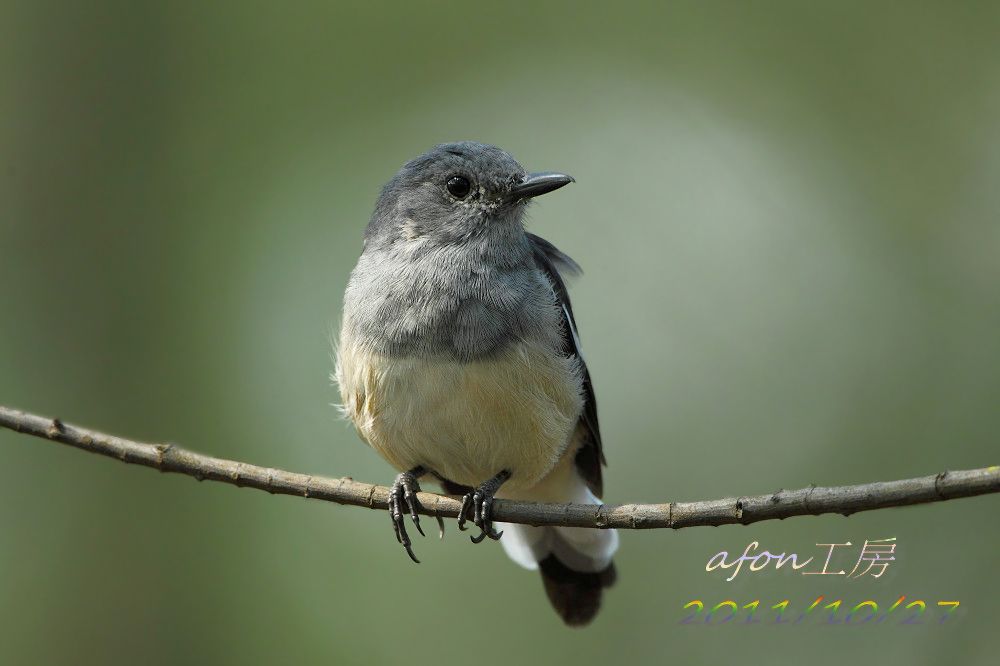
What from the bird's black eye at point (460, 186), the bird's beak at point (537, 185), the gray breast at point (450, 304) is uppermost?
the bird's black eye at point (460, 186)

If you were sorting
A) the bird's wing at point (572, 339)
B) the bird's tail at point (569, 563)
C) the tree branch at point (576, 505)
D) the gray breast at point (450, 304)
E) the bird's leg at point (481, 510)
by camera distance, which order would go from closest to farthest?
the tree branch at point (576, 505) → the bird's leg at point (481, 510) → the gray breast at point (450, 304) → the bird's wing at point (572, 339) → the bird's tail at point (569, 563)

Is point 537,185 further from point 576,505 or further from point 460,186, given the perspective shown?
point 576,505

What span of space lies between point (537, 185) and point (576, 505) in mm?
1980

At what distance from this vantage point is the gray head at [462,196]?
487cm

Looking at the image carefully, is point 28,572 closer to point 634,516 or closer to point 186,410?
point 186,410

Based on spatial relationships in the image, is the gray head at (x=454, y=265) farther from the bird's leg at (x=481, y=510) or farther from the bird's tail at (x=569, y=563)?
the bird's tail at (x=569, y=563)

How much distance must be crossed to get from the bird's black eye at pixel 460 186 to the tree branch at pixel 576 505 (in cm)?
164

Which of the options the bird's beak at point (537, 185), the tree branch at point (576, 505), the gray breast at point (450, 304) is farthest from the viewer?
the bird's beak at point (537, 185)

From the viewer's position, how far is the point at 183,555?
8609 mm

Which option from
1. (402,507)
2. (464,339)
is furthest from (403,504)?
(464,339)

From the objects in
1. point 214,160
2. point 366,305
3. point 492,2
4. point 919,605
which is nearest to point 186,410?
point 214,160

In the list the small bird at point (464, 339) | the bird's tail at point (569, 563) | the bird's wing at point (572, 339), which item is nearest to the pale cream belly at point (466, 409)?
the small bird at point (464, 339)

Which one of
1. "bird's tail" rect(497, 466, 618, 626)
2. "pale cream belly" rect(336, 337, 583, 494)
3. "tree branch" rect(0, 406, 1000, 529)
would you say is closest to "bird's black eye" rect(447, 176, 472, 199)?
"pale cream belly" rect(336, 337, 583, 494)

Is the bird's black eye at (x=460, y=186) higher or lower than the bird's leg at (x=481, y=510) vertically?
higher
